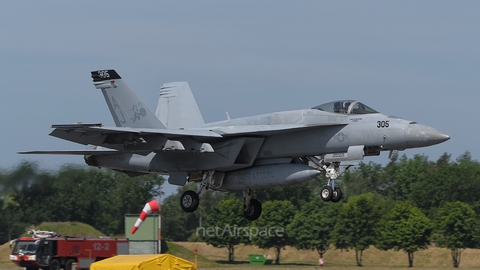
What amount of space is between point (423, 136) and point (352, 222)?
40.8m

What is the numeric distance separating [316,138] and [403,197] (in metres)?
66.9

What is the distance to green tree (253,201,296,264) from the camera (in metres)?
61.8

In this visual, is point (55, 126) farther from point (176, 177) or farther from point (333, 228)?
point (333, 228)

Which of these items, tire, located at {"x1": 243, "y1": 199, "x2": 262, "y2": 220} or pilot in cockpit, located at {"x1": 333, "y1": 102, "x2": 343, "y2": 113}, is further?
tire, located at {"x1": 243, "y1": 199, "x2": 262, "y2": 220}

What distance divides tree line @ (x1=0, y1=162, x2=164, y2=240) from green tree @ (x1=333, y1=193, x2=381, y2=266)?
1502cm

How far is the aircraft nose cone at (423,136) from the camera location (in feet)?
62.8

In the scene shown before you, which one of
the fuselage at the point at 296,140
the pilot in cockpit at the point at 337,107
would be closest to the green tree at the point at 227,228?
the fuselage at the point at 296,140

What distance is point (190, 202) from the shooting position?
22734 millimetres

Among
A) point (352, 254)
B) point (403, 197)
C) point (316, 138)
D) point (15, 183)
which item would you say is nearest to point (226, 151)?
point (316, 138)

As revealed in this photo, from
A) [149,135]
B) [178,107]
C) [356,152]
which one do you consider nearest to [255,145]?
[149,135]

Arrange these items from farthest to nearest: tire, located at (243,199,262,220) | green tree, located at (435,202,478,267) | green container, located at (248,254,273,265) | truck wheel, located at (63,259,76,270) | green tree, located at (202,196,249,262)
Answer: green tree, located at (202,196,249,262), green container, located at (248,254,273,265), green tree, located at (435,202,478,267), truck wheel, located at (63,259,76,270), tire, located at (243,199,262,220)

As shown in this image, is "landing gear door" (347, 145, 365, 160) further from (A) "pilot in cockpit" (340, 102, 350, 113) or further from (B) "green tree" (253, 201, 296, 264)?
(B) "green tree" (253, 201, 296, 264)

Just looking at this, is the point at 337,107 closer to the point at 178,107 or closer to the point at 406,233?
the point at 178,107

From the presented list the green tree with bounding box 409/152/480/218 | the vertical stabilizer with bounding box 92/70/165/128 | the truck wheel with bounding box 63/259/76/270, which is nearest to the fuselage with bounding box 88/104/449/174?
the vertical stabilizer with bounding box 92/70/165/128
